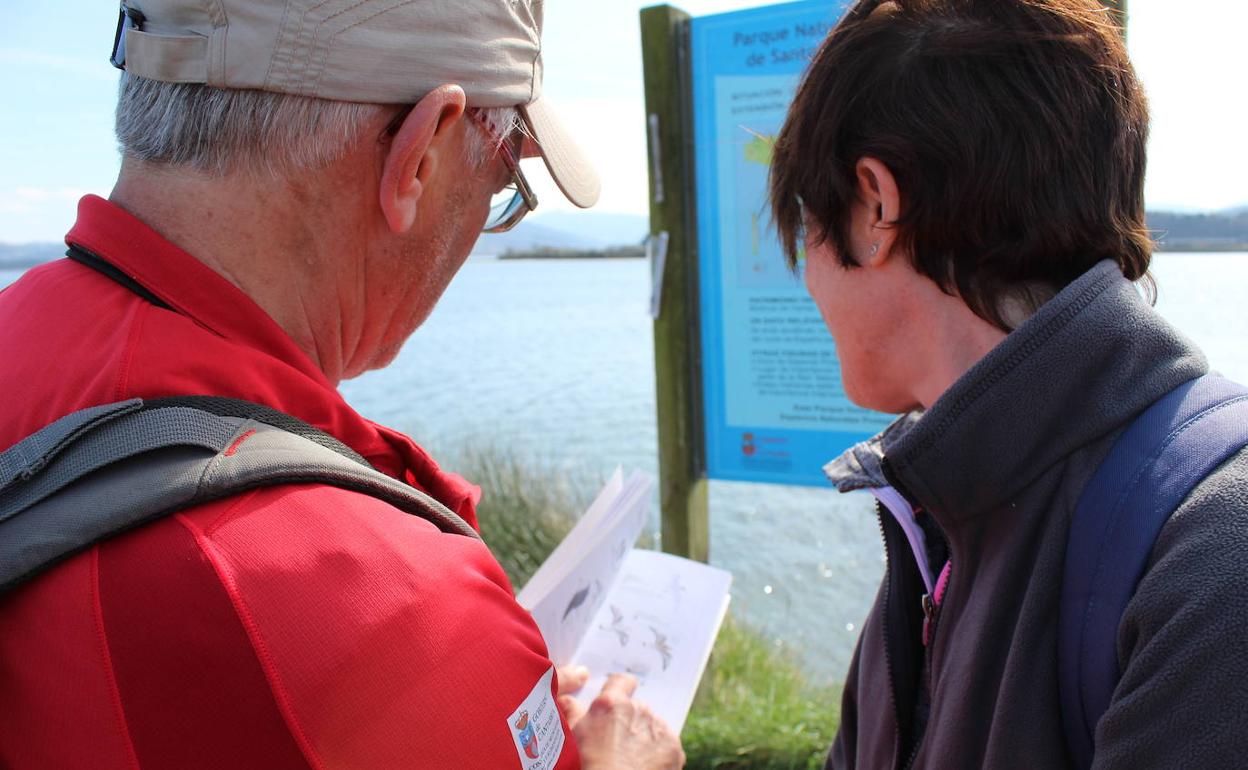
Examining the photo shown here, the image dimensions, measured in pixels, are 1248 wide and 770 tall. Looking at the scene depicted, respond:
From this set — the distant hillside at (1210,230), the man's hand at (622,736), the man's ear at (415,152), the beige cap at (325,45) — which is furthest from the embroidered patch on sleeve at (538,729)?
the distant hillside at (1210,230)

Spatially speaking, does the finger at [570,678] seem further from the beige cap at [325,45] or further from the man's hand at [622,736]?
the beige cap at [325,45]

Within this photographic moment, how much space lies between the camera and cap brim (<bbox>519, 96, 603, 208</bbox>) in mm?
1435

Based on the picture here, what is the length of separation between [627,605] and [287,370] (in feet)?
3.31

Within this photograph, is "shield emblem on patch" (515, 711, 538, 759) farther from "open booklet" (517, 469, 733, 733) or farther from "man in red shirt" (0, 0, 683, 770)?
"open booklet" (517, 469, 733, 733)

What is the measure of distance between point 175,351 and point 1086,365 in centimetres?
105

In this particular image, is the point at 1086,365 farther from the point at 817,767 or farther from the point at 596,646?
the point at 817,767

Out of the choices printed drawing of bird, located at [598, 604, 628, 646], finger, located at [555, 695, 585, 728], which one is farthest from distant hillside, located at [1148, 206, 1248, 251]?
finger, located at [555, 695, 585, 728]

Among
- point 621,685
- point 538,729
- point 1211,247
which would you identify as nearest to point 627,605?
point 621,685

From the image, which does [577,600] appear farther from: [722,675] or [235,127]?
[722,675]

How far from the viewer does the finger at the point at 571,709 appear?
158 cm

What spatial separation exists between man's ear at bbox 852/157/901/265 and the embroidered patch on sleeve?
0.76 metres

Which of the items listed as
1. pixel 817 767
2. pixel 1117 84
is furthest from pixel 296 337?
pixel 817 767

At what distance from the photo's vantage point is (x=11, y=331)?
1.10 metres

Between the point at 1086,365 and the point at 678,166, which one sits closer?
the point at 1086,365
